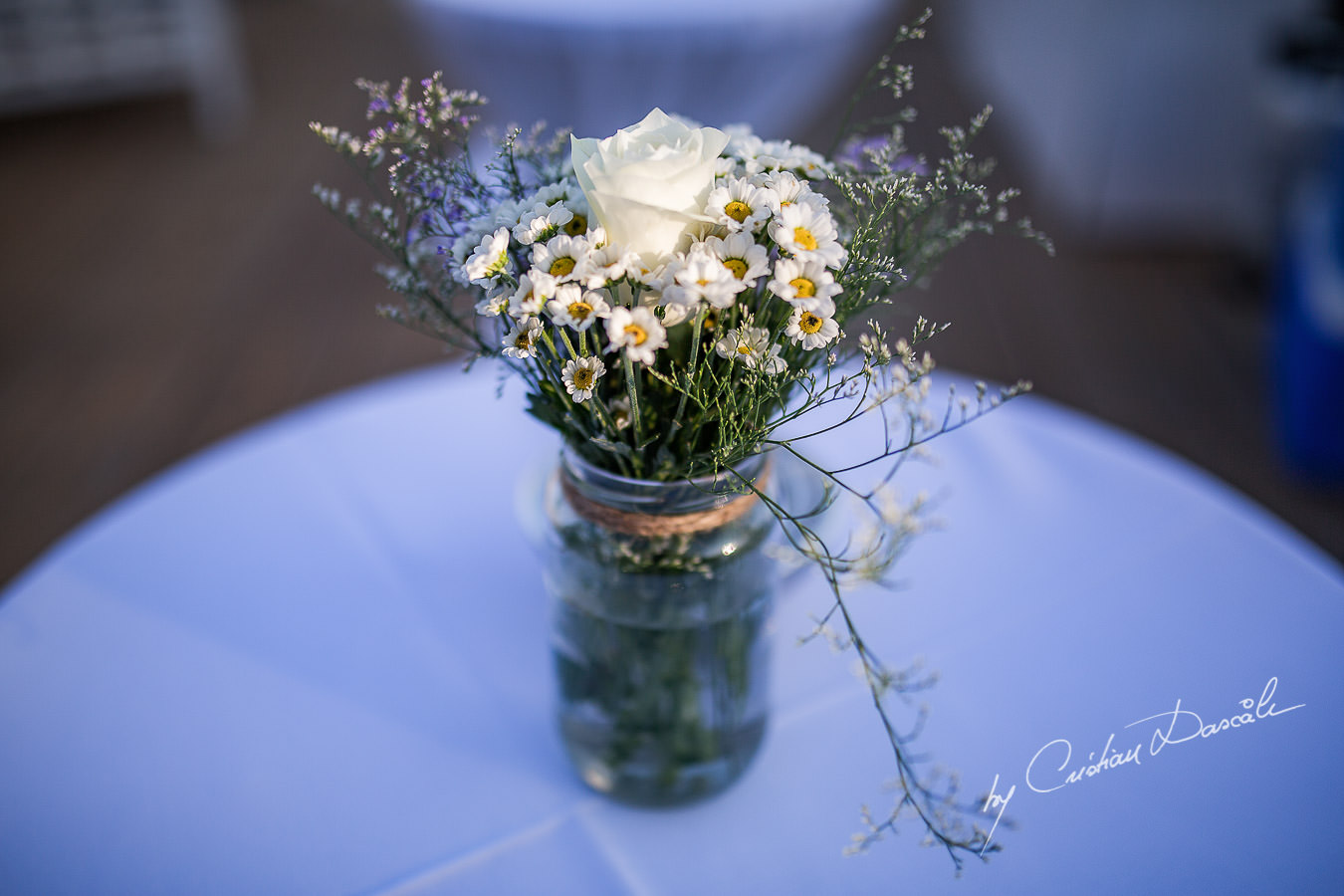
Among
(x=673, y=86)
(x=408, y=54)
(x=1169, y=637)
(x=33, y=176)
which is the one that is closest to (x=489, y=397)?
(x=1169, y=637)

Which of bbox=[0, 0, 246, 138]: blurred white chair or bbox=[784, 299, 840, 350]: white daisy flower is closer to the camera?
bbox=[784, 299, 840, 350]: white daisy flower

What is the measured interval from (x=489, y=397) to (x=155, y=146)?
2973 mm

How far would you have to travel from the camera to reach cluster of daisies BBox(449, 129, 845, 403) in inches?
18.6

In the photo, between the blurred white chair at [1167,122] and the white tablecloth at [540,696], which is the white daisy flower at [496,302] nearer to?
the white tablecloth at [540,696]

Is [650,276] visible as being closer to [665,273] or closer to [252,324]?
[665,273]

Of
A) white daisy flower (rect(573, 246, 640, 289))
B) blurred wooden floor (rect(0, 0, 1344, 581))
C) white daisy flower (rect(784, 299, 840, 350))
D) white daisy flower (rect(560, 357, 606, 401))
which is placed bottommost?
blurred wooden floor (rect(0, 0, 1344, 581))

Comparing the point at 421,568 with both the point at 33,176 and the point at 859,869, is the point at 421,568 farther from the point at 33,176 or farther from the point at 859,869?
the point at 33,176

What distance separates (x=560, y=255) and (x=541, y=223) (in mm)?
23

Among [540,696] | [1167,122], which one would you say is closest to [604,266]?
[540,696]

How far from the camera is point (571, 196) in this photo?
550mm

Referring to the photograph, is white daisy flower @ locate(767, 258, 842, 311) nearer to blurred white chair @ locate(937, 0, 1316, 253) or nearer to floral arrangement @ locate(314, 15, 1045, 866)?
floral arrangement @ locate(314, 15, 1045, 866)

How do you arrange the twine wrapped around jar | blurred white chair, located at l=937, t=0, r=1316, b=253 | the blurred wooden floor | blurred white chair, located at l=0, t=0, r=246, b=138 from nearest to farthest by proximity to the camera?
the twine wrapped around jar
the blurred wooden floor
blurred white chair, located at l=937, t=0, r=1316, b=253
blurred white chair, located at l=0, t=0, r=246, b=138

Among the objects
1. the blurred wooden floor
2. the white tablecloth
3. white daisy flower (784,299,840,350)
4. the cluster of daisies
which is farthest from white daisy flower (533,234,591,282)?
the blurred wooden floor
